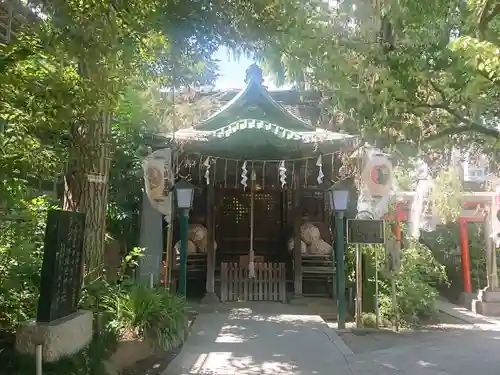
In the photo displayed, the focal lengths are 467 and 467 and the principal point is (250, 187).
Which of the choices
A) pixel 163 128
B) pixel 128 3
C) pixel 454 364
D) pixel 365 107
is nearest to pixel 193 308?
pixel 163 128

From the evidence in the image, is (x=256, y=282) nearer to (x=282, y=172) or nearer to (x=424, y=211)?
(x=282, y=172)

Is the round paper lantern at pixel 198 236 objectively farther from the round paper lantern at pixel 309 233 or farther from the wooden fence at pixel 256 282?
the round paper lantern at pixel 309 233

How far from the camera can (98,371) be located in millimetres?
5426

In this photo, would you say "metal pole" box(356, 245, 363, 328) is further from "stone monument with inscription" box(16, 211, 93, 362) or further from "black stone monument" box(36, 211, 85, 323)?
"black stone monument" box(36, 211, 85, 323)

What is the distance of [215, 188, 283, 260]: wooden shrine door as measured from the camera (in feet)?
47.4

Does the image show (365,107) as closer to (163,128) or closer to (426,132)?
(426,132)

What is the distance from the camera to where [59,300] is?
5.29m

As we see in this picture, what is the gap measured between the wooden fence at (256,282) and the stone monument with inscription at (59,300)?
7310 millimetres

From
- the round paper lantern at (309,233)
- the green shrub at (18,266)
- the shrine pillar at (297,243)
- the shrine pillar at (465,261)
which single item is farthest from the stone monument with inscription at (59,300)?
the shrine pillar at (465,261)

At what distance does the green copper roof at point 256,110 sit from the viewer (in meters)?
13.0

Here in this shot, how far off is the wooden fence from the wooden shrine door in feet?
4.76

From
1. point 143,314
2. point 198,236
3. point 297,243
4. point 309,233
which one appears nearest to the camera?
point 143,314

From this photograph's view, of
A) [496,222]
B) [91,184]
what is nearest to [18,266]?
[91,184]

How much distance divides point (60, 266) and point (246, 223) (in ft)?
31.0
